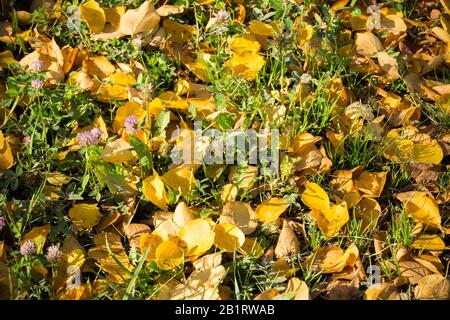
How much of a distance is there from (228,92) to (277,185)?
0.34 metres

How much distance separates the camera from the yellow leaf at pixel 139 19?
198cm

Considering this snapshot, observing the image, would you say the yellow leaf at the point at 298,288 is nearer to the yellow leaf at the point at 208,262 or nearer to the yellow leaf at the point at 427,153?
the yellow leaf at the point at 208,262

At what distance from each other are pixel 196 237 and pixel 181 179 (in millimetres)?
194

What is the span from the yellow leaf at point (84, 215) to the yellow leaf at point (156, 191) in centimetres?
13

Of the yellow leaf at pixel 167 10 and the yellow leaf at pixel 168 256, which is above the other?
the yellow leaf at pixel 167 10

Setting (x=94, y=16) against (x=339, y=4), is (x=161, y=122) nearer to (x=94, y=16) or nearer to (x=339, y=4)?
(x=94, y=16)

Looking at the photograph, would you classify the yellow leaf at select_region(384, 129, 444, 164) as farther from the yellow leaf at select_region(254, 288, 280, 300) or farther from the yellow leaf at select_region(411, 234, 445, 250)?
the yellow leaf at select_region(254, 288, 280, 300)

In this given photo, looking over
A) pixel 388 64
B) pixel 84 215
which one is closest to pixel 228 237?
pixel 84 215

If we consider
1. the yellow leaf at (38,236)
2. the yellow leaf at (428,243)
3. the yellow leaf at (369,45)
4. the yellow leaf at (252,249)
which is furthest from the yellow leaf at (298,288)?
the yellow leaf at (369,45)

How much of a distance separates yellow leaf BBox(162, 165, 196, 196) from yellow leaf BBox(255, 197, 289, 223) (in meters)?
0.19

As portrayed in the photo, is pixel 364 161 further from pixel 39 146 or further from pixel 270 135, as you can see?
pixel 39 146

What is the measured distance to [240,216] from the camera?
5.34 ft

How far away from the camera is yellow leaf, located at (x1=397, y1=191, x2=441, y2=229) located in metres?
1.67

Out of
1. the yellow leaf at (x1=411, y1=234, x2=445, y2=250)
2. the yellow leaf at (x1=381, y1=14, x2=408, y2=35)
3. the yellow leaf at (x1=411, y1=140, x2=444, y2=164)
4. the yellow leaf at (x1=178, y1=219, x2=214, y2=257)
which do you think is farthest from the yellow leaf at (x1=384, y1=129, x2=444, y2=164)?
the yellow leaf at (x1=178, y1=219, x2=214, y2=257)
